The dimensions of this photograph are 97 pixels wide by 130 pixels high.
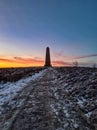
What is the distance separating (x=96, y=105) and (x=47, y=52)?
67008mm

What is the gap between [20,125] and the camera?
8414 mm

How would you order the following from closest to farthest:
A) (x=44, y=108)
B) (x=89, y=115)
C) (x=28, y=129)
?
(x=28, y=129) → (x=89, y=115) → (x=44, y=108)

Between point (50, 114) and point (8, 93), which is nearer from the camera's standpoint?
point (50, 114)

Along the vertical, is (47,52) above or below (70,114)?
above

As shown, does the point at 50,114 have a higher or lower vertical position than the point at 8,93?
lower

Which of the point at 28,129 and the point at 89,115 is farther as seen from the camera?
the point at 89,115

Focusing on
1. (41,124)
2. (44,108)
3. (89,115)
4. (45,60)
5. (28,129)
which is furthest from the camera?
(45,60)

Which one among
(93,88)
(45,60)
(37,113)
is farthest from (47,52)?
(37,113)

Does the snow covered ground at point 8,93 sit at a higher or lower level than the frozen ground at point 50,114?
higher

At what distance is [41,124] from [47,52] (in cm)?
6972

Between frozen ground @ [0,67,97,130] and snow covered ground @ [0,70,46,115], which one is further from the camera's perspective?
snow covered ground @ [0,70,46,115]

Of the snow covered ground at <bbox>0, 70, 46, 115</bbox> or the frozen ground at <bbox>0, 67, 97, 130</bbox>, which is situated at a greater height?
the snow covered ground at <bbox>0, 70, 46, 115</bbox>

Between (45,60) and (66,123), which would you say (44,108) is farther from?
(45,60)

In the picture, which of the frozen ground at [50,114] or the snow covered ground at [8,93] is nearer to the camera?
the frozen ground at [50,114]
